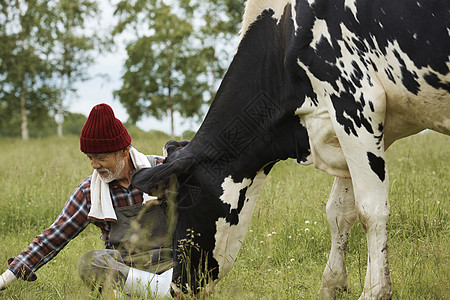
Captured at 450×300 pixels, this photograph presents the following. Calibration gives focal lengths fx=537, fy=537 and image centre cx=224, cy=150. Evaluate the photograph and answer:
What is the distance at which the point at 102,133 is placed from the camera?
3635 millimetres

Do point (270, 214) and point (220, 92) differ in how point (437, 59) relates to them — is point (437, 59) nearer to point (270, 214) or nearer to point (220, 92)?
point (220, 92)

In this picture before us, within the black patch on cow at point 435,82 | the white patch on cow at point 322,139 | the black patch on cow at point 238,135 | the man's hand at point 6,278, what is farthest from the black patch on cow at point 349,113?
the man's hand at point 6,278

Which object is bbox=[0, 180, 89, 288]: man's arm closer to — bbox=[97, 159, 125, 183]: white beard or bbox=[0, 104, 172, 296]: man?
bbox=[0, 104, 172, 296]: man

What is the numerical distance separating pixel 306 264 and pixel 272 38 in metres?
2.00

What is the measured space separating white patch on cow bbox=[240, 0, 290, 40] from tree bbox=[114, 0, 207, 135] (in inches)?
686

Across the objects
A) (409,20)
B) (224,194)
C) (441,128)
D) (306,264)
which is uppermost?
(409,20)

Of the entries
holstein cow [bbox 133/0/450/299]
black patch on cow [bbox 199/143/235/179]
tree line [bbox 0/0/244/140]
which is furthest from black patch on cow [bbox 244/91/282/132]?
tree line [bbox 0/0/244/140]

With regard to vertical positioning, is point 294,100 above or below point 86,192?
above

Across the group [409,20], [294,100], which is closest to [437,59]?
[409,20]

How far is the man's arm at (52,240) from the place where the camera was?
11.9 ft

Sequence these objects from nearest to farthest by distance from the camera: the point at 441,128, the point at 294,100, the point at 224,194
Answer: the point at 441,128
the point at 294,100
the point at 224,194

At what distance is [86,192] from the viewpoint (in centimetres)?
393

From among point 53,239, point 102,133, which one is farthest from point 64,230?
point 102,133

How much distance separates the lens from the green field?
12.1 feet
